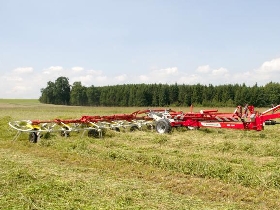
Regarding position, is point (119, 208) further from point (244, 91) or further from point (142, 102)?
point (142, 102)

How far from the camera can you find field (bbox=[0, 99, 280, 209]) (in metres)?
5.26

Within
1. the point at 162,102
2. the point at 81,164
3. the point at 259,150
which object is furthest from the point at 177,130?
the point at 162,102

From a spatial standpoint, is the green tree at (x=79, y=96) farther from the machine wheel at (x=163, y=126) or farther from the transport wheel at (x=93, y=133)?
the transport wheel at (x=93, y=133)

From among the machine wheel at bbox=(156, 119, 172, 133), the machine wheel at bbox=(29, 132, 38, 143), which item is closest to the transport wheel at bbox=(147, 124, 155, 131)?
the machine wheel at bbox=(156, 119, 172, 133)

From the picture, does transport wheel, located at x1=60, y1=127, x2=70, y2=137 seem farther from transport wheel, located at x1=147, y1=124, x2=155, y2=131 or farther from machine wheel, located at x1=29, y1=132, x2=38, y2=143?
transport wheel, located at x1=147, y1=124, x2=155, y2=131

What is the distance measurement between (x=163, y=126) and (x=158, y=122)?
12.1 inches

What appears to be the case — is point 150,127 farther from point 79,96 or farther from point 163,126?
point 79,96

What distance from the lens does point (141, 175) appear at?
6.99m

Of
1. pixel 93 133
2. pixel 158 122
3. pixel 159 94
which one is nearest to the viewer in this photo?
pixel 93 133

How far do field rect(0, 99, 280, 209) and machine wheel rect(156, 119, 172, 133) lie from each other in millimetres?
2667

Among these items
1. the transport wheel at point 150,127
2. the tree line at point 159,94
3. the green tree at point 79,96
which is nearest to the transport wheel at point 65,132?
the transport wheel at point 150,127

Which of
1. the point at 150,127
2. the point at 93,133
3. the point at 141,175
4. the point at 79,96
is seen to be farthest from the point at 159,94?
the point at 141,175

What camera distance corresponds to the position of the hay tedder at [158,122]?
12.2 m

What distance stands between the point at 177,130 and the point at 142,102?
218ft
